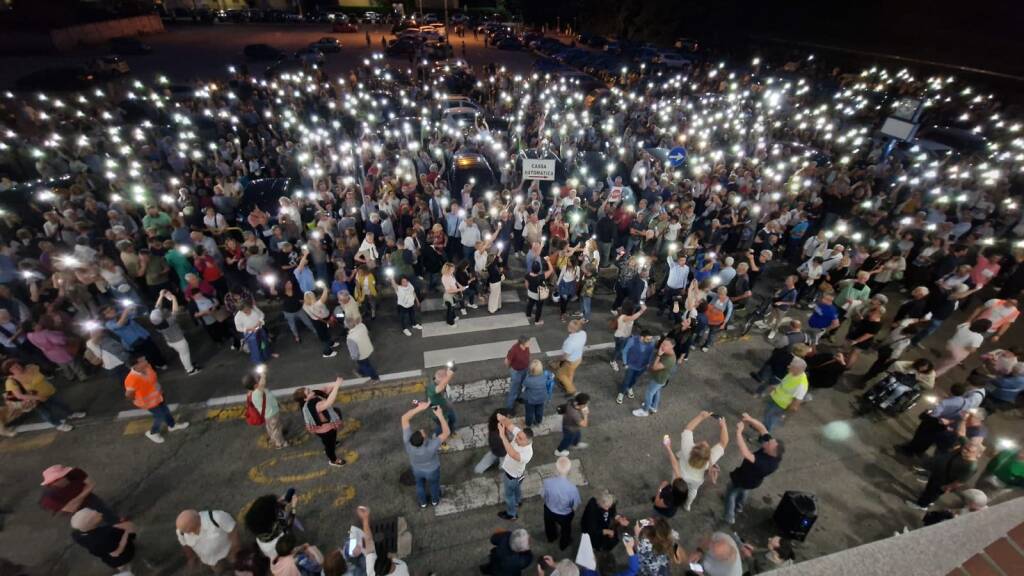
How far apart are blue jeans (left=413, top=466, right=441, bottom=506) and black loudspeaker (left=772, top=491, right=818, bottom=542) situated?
4.75 m

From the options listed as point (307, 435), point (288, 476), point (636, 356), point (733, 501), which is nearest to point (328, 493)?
point (288, 476)

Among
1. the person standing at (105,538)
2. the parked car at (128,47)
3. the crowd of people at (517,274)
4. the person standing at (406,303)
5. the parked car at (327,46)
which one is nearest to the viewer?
the person standing at (105,538)

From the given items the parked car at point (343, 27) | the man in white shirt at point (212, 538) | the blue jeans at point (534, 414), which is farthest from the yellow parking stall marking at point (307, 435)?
the parked car at point (343, 27)

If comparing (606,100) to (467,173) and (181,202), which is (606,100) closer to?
(467,173)

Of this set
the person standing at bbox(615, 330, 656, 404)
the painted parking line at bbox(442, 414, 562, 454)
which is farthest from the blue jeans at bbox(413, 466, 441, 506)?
the person standing at bbox(615, 330, 656, 404)

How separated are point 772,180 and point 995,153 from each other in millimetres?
12071

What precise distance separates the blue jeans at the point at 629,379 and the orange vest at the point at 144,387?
24.7ft

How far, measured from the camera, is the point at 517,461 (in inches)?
215

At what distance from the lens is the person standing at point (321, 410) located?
5879 millimetres

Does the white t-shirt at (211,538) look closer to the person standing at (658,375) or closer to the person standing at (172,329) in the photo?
the person standing at (172,329)

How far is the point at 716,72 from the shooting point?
29.4 m

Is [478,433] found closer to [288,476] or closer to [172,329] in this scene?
[288,476]

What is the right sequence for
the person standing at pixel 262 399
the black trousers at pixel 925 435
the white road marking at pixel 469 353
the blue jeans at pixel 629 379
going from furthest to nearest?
the white road marking at pixel 469 353, the blue jeans at pixel 629 379, the black trousers at pixel 925 435, the person standing at pixel 262 399

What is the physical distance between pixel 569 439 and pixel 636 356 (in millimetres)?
1893
